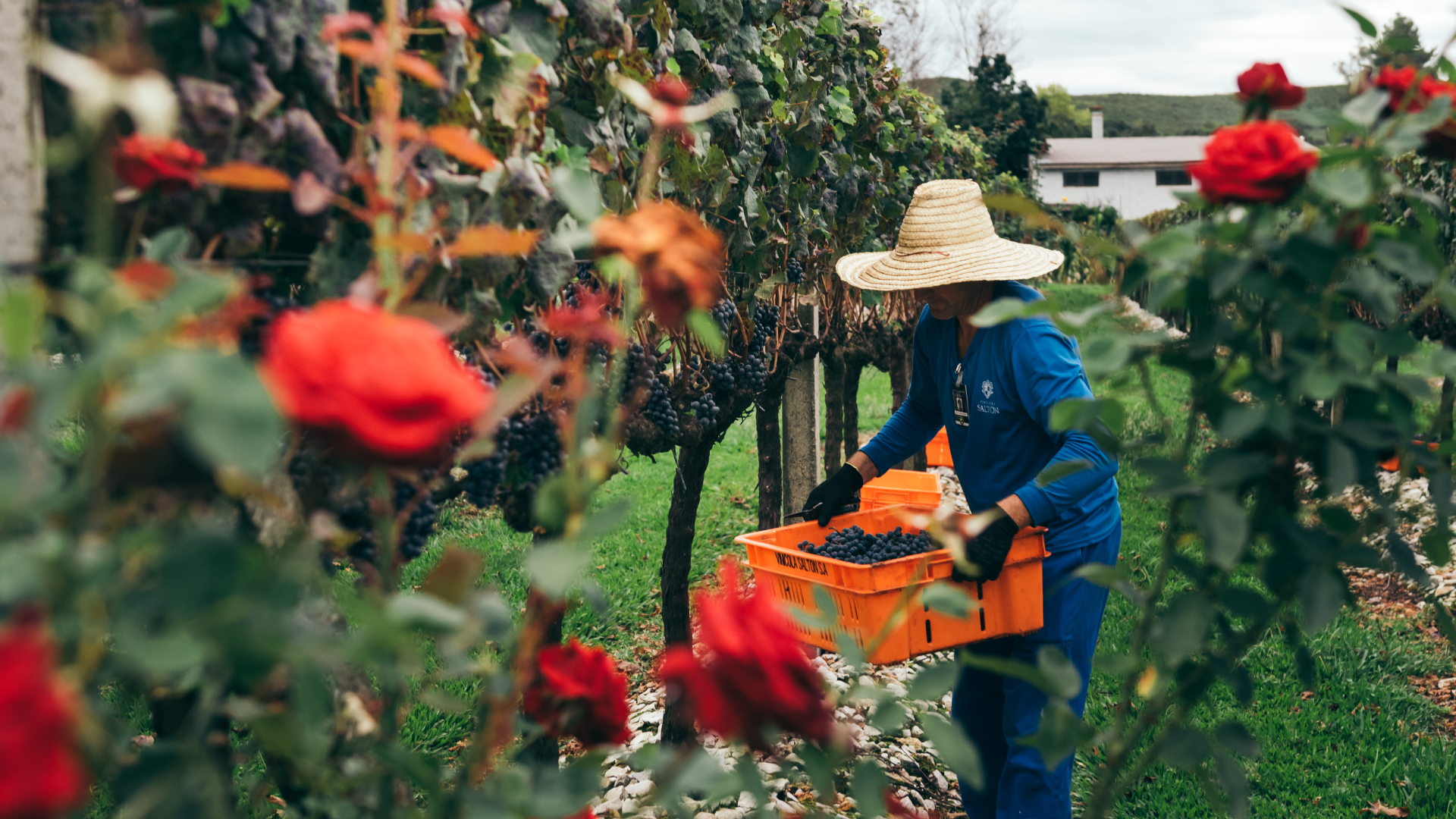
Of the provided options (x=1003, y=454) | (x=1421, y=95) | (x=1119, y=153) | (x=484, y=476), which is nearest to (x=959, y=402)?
(x=1003, y=454)

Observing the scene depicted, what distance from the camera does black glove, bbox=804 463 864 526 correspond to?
2986 millimetres

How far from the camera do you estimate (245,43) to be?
1.01 metres

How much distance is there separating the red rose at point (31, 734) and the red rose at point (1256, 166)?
1126mm

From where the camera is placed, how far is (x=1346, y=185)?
0.94 m

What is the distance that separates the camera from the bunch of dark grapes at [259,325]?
1.11 metres

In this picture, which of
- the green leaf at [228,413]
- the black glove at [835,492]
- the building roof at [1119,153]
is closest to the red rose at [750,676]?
the green leaf at [228,413]

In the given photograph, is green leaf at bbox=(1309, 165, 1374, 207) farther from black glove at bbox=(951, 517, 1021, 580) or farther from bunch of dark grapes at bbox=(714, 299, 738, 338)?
bunch of dark grapes at bbox=(714, 299, 738, 338)

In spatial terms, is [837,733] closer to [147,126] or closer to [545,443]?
[147,126]

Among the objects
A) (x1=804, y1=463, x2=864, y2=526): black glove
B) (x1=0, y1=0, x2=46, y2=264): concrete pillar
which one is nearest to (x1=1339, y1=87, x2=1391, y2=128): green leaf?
(x1=0, y1=0, x2=46, y2=264): concrete pillar

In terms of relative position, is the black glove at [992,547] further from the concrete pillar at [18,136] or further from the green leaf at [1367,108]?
the concrete pillar at [18,136]

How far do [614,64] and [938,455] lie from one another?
6.40 m

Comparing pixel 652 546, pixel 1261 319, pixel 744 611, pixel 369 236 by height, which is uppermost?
pixel 369 236

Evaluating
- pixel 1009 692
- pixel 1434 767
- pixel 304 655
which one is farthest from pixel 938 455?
pixel 304 655

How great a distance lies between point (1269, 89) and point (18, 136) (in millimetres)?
1395
